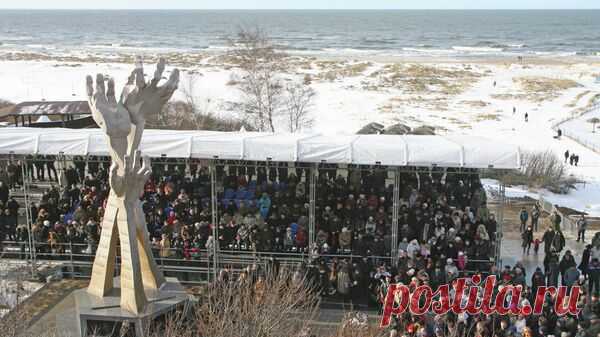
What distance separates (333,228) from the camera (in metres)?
15.0

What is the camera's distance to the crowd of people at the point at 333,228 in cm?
1356

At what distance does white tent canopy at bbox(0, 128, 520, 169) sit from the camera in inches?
555

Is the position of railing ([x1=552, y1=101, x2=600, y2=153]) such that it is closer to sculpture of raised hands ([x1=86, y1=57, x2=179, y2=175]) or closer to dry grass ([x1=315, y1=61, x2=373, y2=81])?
dry grass ([x1=315, y1=61, x2=373, y2=81])

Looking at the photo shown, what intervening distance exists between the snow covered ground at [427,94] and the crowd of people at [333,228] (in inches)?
419

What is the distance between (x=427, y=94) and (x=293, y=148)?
4163 centimetres

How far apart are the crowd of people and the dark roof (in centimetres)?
738

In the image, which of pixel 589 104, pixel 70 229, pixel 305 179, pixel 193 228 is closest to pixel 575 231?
pixel 305 179

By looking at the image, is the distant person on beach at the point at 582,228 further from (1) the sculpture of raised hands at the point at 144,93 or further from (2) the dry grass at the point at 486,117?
(2) the dry grass at the point at 486,117

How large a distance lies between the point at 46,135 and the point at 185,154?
3354mm

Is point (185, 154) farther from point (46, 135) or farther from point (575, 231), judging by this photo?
point (575, 231)

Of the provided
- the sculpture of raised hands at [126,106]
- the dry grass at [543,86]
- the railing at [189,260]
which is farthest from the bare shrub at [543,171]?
the dry grass at [543,86]

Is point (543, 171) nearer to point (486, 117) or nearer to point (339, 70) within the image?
point (486, 117)

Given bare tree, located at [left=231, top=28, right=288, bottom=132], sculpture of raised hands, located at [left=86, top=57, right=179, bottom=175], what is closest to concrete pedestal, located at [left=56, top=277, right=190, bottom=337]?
sculpture of raised hands, located at [left=86, top=57, right=179, bottom=175]

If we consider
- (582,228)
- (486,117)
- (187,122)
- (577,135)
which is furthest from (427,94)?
(582,228)
